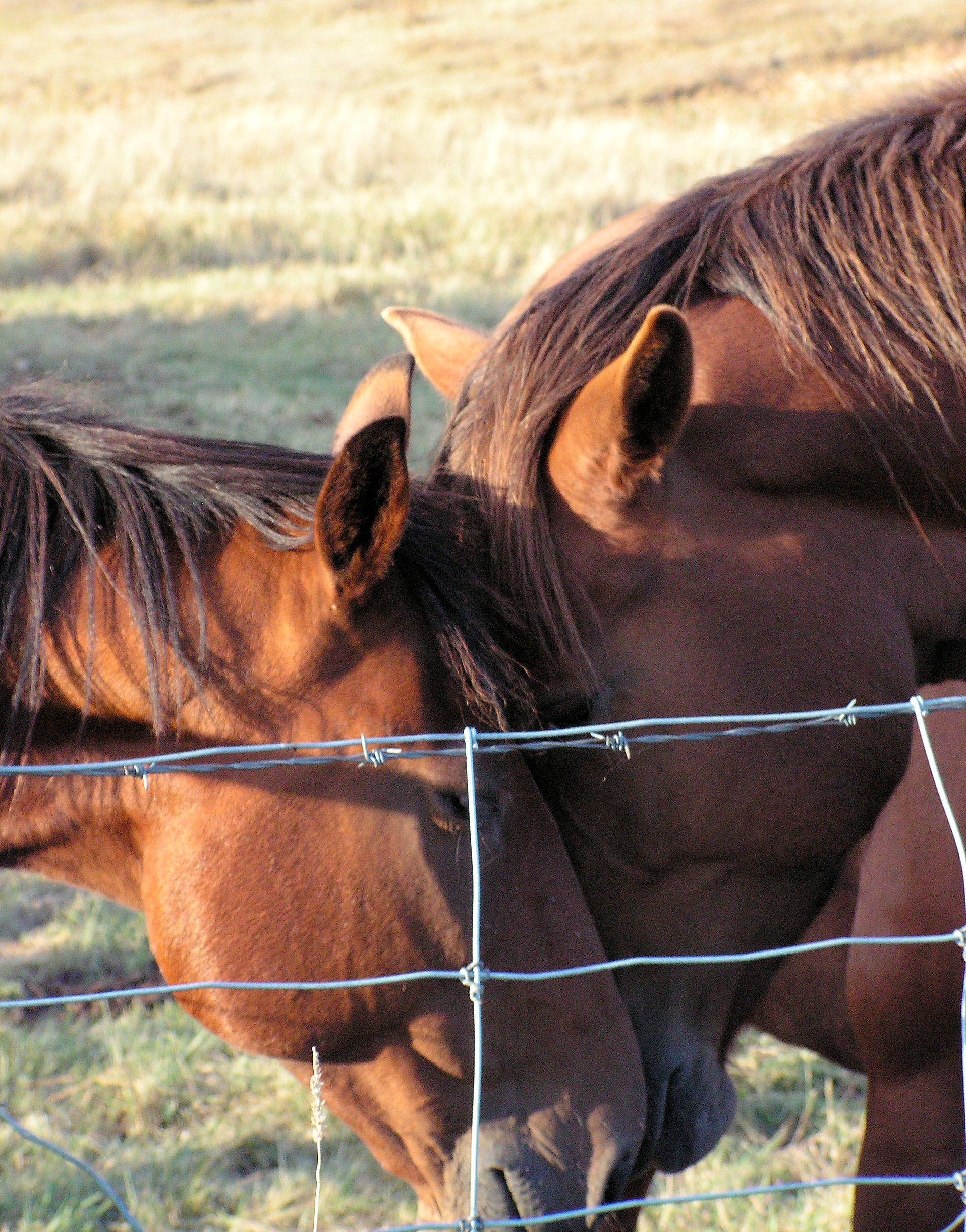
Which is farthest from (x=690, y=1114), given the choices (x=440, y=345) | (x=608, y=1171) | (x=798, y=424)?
(x=440, y=345)

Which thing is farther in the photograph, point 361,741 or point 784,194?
point 784,194

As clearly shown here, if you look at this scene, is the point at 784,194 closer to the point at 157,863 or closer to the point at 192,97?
the point at 157,863

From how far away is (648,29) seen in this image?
2550 cm

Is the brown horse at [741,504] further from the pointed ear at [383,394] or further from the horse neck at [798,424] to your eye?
the pointed ear at [383,394]

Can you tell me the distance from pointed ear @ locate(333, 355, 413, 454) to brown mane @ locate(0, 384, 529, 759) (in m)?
0.27

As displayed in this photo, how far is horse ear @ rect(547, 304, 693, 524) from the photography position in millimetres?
1394

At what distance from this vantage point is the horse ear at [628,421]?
1.39m

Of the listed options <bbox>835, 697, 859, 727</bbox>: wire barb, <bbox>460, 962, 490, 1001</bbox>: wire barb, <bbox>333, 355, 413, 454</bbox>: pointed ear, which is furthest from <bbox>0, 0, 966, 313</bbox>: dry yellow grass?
<bbox>460, 962, 490, 1001</bbox>: wire barb

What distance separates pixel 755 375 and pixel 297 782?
0.84 m

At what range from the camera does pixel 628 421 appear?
1.47 m

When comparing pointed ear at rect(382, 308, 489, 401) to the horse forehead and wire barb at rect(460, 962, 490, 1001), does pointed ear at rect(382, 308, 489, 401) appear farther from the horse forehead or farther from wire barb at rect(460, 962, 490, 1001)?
wire barb at rect(460, 962, 490, 1001)

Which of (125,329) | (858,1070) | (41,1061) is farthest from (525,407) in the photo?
(125,329)

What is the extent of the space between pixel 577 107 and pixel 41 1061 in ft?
62.6

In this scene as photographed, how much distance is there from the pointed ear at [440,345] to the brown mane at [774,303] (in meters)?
0.53
